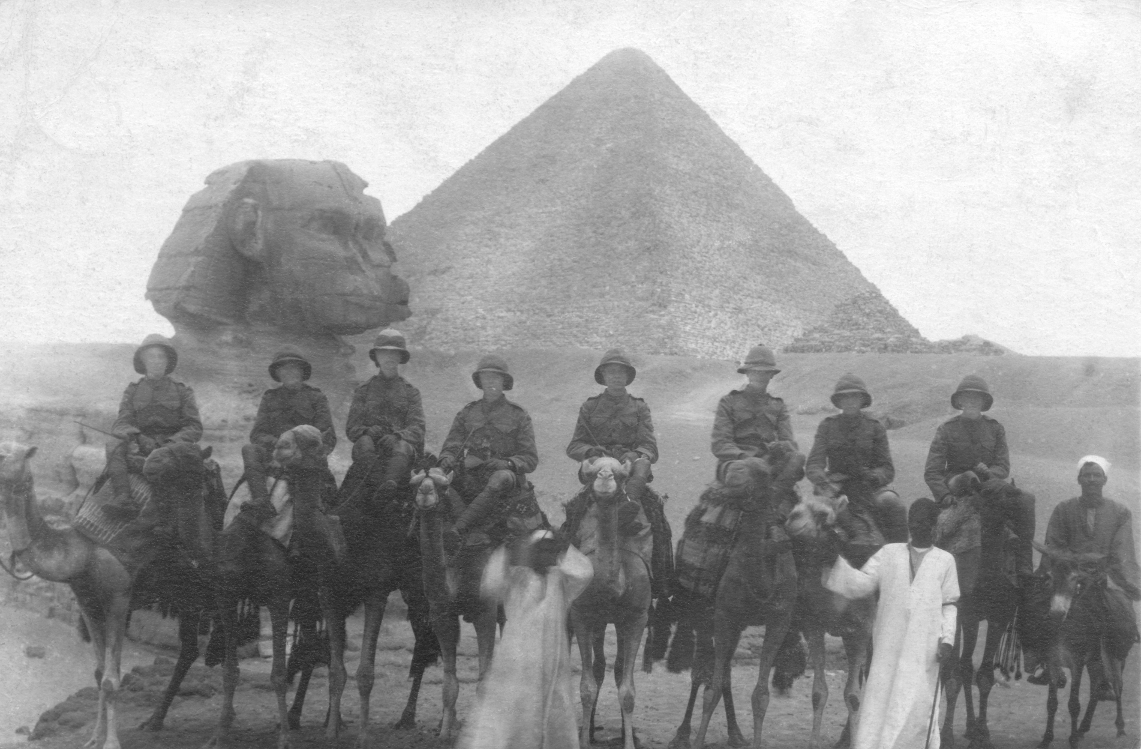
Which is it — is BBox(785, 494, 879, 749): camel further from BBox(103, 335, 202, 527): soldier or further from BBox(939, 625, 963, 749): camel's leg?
BBox(103, 335, 202, 527): soldier

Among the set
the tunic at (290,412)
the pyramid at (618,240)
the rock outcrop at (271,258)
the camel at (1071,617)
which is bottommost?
the camel at (1071,617)

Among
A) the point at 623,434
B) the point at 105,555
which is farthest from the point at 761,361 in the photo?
the point at 105,555

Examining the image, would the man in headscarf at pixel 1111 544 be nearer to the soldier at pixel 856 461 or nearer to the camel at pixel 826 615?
the soldier at pixel 856 461

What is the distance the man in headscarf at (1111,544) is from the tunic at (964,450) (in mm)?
536

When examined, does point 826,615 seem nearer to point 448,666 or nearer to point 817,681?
point 817,681

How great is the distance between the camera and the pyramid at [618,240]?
219ft

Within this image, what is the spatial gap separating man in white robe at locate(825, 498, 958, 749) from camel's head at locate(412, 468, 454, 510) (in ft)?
7.61

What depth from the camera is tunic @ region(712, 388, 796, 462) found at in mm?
8547

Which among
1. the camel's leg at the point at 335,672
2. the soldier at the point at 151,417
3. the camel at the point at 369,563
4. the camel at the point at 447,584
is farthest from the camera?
the camel at the point at 369,563

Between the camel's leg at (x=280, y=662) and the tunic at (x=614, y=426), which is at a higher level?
the tunic at (x=614, y=426)

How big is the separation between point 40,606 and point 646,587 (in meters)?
5.35

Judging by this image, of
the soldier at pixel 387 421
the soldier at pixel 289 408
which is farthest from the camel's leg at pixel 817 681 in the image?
the soldier at pixel 289 408

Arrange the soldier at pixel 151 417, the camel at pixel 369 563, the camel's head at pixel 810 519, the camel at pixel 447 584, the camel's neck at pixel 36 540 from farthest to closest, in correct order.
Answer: the camel at pixel 369 563 < the soldier at pixel 151 417 < the camel at pixel 447 584 < the camel's neck at pixel 36 540 < the camel's head at pixel 810 519

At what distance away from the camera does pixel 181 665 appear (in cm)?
866
